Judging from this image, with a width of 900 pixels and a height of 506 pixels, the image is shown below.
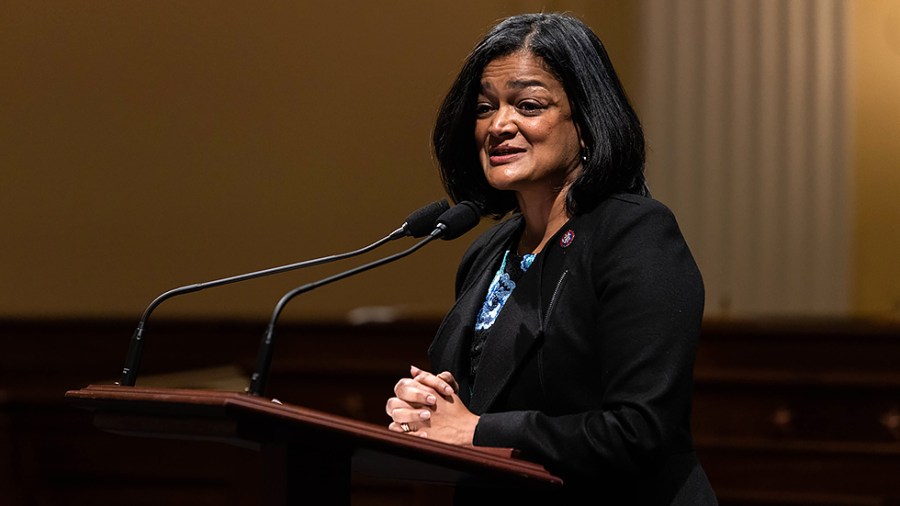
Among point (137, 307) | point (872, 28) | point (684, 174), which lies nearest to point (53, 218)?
point (137, 307)

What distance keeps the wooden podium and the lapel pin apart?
409mm

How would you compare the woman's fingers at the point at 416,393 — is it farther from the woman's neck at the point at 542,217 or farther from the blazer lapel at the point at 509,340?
the woman's neck at the point at 542,217

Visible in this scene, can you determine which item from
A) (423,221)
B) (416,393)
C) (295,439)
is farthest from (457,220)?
(295,439)

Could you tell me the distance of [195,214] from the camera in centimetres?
540

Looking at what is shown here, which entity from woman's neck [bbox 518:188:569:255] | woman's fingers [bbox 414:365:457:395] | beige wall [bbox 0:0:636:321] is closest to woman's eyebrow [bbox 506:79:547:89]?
woman's neck [bbox 518:188:569:255]

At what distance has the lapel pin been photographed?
199 cm

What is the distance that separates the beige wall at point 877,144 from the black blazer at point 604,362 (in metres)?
3.06

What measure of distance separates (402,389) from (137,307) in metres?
3.68

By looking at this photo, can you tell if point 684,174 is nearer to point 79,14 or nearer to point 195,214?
point 195,214

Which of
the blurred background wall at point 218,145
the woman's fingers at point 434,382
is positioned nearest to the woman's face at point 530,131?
the woman's fingers at point 434,382

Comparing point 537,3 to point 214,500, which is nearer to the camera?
point 214,500

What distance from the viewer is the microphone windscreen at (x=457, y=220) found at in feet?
6.35

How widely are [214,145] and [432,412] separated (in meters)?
3.75

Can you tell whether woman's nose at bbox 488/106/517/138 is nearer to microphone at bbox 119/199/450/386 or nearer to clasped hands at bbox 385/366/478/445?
microphone at bbox 119/199/450/386
